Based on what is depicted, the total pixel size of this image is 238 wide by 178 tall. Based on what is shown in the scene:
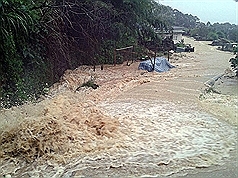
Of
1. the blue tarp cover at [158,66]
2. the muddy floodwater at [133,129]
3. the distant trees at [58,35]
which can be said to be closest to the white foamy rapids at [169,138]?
the muddy floodwater at [133,129]

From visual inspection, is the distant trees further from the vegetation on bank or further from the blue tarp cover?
the blue tarp cover

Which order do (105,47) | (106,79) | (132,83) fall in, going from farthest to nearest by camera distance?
1. (105,47)
2. (106,79)
3. (132,83)

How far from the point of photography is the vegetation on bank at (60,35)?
18.5 ft

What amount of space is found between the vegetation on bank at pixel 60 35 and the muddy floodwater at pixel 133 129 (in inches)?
17.9

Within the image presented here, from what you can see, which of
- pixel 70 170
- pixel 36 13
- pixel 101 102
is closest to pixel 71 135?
pixel 70 170

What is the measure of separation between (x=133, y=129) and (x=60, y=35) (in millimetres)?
3791

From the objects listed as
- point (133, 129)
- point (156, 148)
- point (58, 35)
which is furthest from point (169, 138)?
point (58, 35)

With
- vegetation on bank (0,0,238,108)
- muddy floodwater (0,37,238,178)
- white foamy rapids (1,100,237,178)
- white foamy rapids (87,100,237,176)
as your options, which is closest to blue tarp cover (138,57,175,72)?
vegetation on bank (0,0,238,108)

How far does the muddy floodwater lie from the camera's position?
12.4 feet

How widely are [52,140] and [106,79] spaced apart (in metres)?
4.76

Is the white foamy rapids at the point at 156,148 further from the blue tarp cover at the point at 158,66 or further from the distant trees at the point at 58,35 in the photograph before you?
the blue tarp cover at the point at 158,66

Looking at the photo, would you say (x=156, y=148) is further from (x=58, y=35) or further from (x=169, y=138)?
(x=58, y=35)

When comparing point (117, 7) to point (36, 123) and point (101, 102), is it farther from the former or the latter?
point (36, 123)

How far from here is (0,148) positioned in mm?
4098
